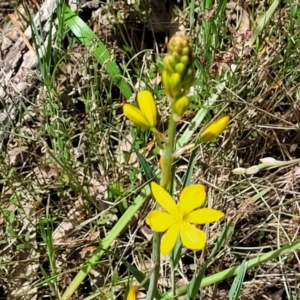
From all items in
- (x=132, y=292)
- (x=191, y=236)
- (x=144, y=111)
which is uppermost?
(x=144, y=111)

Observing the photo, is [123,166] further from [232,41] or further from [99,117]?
[232,41]

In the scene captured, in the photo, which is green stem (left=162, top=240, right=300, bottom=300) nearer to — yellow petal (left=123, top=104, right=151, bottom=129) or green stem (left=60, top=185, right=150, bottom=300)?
green stem (left=60, top=185, right=150, bottom=300)

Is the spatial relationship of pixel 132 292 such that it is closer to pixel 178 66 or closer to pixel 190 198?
pixel 190 198

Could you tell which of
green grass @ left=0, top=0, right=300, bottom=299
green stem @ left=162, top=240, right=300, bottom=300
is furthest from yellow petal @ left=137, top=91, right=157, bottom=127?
green grass @ left=0, top=0, right=300, bottom=299

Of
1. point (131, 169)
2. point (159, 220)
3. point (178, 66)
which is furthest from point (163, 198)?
point (131, 169)

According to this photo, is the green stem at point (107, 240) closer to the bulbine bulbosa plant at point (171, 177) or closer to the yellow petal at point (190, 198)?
the bulbine bulbosa plant at point (171, 177)

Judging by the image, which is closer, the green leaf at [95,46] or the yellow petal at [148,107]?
the yellow petal at [148,107]

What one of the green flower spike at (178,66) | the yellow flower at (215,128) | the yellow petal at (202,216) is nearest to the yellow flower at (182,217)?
the yellow petal at (202,216)
